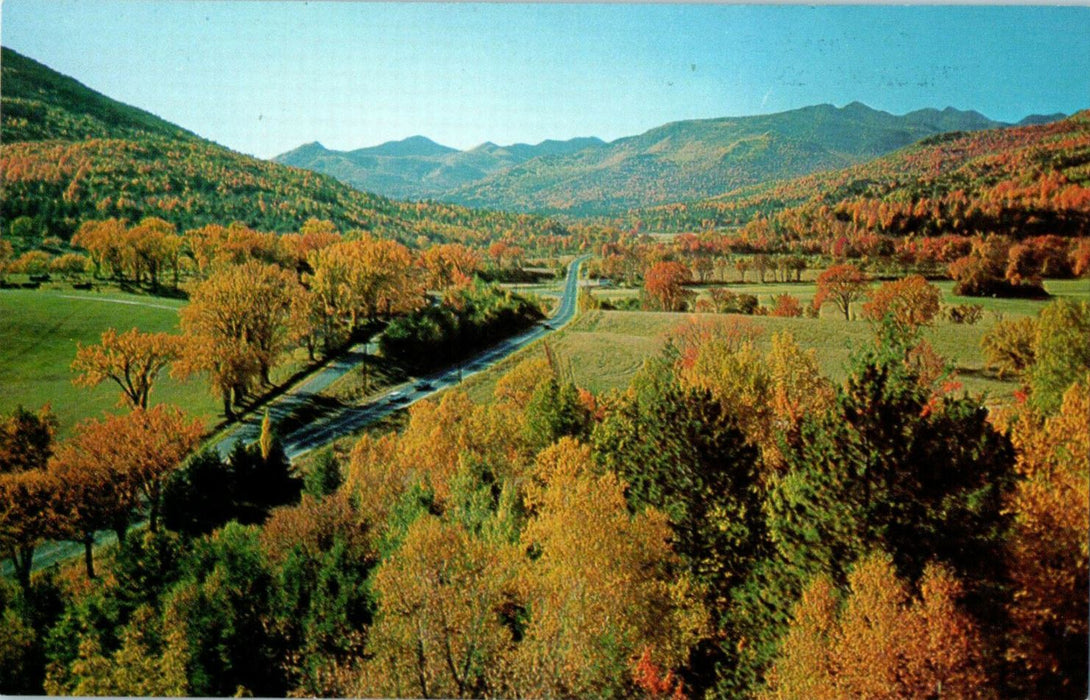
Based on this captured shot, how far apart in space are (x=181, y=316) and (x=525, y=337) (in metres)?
3.68

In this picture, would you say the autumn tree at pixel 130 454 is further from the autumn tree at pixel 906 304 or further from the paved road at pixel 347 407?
the autumn tree at pixel 906 304

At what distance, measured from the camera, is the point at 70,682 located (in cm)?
536

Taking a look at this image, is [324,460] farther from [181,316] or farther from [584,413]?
[584,413]

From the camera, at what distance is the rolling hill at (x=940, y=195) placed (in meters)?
5.89

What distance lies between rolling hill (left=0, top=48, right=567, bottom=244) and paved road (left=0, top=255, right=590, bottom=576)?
1.43 metres

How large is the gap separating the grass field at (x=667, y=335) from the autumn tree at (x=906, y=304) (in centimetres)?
11

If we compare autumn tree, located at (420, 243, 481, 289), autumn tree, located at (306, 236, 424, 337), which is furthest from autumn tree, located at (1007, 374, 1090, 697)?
autumn tree, located at (306, 236, 424, 337)

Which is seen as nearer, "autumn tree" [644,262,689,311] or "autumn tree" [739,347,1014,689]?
"autumn tree" [739,347,1014,689]

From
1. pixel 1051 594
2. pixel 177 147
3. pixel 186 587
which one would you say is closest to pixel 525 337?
pixel 186 587

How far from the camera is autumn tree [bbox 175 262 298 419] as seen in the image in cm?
617

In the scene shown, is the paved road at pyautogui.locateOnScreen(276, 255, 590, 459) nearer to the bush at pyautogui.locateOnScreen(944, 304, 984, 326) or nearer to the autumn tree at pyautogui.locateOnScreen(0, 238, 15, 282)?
the autumn tree at pyautogui.locateOnScreen(0, 238, 15, 282)

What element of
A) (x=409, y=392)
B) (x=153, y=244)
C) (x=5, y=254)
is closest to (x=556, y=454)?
(x=409, y=392)

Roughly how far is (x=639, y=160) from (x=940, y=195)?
3.38m

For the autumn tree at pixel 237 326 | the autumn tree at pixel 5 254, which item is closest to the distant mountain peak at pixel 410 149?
the autumn tree at pixel 237 326
